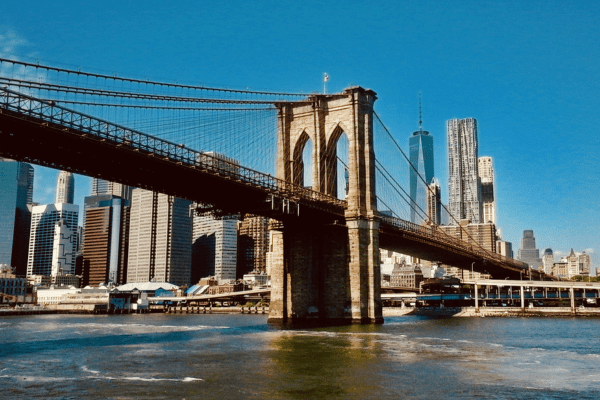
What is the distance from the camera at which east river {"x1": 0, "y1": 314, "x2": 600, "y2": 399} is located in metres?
25.6

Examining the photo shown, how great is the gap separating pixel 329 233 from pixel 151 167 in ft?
80.7

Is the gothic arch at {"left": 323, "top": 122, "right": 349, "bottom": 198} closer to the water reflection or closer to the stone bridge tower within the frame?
the stone bridge tower

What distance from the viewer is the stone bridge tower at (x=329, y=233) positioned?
64.6 m

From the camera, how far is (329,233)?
68.2 metres

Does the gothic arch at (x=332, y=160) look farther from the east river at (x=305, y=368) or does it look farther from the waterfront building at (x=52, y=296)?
the waterfront building at (x=52, y=296)

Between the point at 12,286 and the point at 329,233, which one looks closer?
the point at 329,233

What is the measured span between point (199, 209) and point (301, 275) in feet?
44.7

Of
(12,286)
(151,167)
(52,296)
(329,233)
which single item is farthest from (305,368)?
(12,286)

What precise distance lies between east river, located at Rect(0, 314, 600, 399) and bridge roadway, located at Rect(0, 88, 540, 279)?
13195 mm

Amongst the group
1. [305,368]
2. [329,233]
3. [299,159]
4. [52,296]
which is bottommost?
[305,368]

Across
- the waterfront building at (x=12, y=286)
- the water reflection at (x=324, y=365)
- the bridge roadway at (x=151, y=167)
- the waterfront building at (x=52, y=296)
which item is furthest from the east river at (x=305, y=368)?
the waterfront building at (x=12, y=286)

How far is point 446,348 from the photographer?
4209 cm

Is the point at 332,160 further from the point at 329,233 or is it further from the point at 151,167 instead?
the point at 151,167

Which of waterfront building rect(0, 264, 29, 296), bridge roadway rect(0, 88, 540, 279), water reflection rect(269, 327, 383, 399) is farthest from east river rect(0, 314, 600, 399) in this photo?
waterfront building rect(0, 264, 29, 296)
